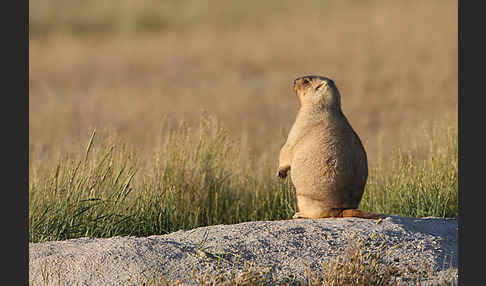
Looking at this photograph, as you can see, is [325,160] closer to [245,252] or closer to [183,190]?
[245,252]

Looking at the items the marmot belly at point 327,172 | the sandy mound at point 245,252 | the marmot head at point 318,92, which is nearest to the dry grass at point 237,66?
the marmot head at point 318,92

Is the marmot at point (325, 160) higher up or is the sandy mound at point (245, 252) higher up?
the marmot at point (325, 160)

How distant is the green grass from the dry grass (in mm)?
3742

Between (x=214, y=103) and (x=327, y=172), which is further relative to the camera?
(x=214, y=103)

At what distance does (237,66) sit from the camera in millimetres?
20922

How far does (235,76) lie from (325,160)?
13.9 m

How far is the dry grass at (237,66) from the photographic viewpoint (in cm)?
1546

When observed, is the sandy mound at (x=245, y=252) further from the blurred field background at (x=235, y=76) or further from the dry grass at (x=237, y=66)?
the dry grass at (x=237, y=66)

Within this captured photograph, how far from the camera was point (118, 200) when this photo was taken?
670 centimetres

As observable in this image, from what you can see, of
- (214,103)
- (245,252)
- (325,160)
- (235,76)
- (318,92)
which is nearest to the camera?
(245,252)

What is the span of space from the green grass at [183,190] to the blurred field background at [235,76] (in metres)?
0.03

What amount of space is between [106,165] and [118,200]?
22.4 inches

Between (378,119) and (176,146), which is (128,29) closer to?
(378,119)

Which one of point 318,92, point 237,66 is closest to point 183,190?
point 318,92
